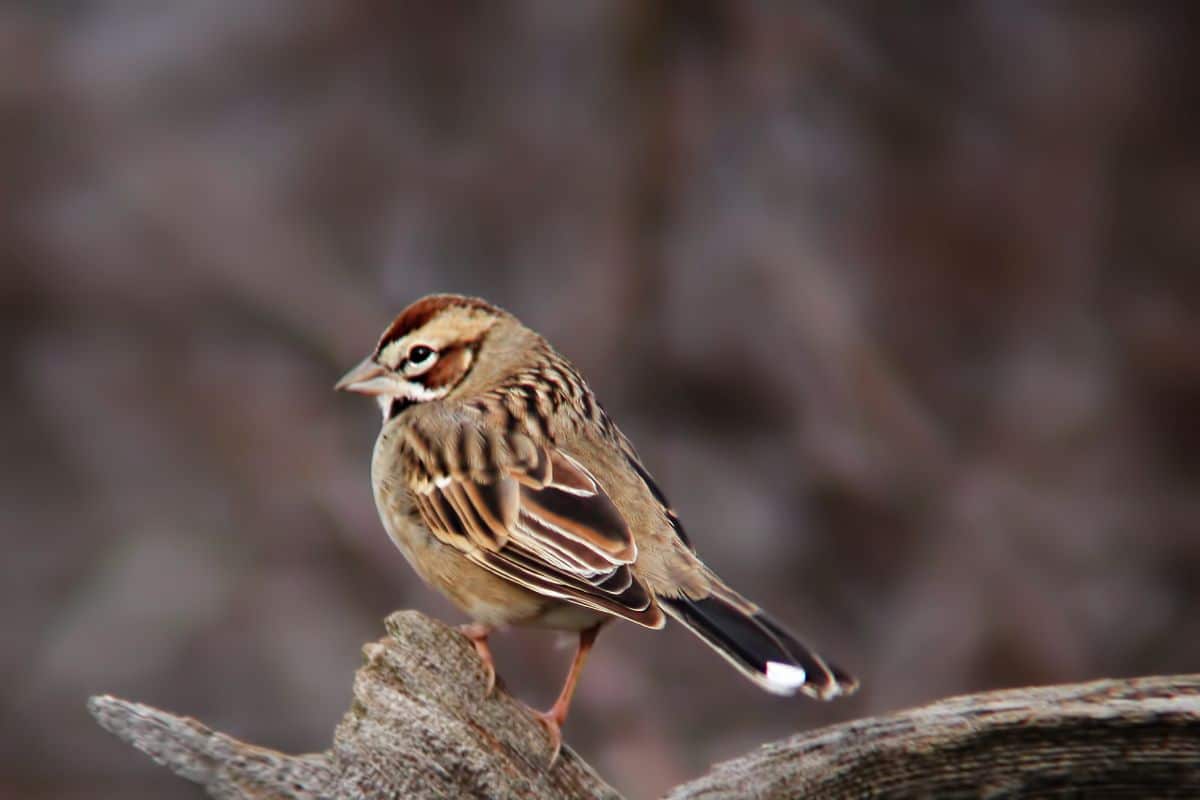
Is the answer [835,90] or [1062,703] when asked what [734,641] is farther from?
[835,90]

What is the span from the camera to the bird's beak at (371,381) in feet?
15.7

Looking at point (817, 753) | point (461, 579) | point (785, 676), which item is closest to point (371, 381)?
point (461, 579)

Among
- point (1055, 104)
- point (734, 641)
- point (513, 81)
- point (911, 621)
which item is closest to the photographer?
point (734, 641)

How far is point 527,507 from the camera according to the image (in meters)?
4.36

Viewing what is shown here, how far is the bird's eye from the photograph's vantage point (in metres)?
4.76

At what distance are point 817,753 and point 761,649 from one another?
0.35 meters

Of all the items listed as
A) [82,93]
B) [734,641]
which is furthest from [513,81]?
[734,641]

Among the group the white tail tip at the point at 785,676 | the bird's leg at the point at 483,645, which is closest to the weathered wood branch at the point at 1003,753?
the white tail tip at the point at 785,676

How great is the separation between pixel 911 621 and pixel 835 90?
266 cm

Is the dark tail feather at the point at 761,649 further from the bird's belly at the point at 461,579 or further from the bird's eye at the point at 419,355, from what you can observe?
the bird's eye at the point at 419,355

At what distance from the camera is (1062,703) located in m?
3.51

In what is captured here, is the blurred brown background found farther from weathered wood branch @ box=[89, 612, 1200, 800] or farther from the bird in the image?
weathered wood branch @ box=[89, 612, 1200, 800]

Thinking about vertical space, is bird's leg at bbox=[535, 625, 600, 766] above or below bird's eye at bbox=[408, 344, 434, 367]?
below

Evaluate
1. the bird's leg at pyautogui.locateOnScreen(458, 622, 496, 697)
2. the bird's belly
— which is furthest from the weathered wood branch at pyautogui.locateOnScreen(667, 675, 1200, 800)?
the bird's belly
